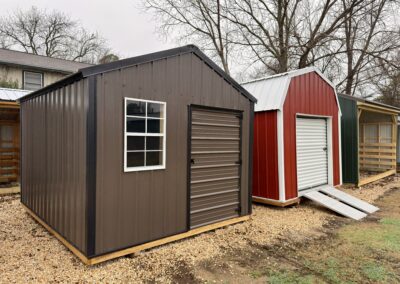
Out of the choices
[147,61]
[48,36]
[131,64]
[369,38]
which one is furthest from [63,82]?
[48,36]

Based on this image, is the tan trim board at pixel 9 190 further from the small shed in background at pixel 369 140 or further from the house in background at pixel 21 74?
the small shed in background at pixel 369 140

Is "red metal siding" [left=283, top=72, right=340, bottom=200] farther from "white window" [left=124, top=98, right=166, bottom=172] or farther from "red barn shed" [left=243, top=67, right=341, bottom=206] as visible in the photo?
"white window" [left=124, top=98, right=166, bottom=172]

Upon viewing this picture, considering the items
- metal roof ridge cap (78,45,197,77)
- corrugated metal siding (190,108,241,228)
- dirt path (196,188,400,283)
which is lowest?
dirt path (196,188,400,283)

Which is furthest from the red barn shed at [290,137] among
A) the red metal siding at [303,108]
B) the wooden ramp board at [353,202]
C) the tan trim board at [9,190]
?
the tan trim board at [9,190]

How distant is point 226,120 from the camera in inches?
195

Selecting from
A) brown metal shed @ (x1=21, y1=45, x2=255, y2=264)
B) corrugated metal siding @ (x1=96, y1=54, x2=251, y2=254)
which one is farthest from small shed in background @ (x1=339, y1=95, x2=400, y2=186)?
corrugated metal siding @ (x1=96, y1=54, x2=251, y2=254)

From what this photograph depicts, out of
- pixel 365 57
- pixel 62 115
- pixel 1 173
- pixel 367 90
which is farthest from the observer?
pixel 367 90

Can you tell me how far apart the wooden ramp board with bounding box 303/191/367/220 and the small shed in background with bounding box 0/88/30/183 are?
8.05 metres

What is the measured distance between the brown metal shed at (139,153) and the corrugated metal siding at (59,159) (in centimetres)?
1

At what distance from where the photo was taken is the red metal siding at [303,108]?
6.31 metres

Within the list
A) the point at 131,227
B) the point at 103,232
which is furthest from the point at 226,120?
the point at 103,232

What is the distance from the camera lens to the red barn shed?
620 cm

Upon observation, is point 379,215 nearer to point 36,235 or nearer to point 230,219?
point 230,219

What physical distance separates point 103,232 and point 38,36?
82.1ft
